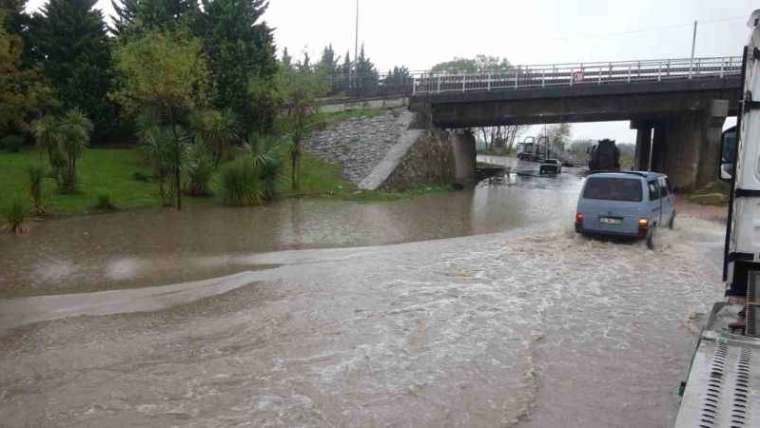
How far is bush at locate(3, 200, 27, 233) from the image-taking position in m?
14.5

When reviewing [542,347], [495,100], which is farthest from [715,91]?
[542,347]

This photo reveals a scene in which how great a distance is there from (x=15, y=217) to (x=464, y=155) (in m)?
27.0

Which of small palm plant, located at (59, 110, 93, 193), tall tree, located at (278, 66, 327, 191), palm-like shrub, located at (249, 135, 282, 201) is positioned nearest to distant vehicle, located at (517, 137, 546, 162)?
tall tree, located at (278, 66, 327, 191)

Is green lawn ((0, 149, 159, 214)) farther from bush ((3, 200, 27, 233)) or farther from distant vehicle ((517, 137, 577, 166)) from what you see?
distant vehicle ((517, 137, 577, 166))

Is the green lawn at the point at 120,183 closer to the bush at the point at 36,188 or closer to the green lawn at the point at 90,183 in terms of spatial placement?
the green lawn at the point at 90,183

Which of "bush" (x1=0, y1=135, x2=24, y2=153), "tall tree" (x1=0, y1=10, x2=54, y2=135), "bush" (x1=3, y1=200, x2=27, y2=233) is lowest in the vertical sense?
"bush" (x1=3, y1=200, x2=27, y2=233)

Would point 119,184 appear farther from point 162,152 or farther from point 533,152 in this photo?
point 533,152

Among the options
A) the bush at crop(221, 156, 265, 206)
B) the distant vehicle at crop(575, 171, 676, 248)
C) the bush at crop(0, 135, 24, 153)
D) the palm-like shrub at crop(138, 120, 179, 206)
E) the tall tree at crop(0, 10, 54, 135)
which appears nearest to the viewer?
the distant vehicle at crop(575, 171, 676, 248)

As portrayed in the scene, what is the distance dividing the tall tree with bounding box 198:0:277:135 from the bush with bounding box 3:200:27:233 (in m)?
12.2

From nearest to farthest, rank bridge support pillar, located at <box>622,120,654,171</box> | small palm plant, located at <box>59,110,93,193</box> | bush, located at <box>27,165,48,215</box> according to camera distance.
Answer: bush, located at <box>27,165,48,215</box>, small palm plant, located at <box>59,110,93,193</box>, bridge support pillar, located at <box>622,120,654,171</box>

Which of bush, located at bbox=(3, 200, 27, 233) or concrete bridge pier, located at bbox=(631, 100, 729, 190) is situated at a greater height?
concrete bridge pier, located at bbox=(631, 100, 729, 190)

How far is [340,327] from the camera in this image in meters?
8.19

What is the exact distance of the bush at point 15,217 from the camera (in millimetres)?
14453

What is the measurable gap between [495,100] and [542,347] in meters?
26.7
